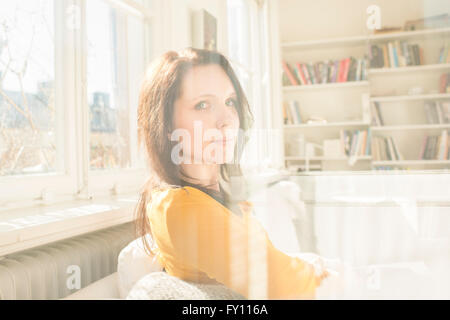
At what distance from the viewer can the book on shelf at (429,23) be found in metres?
0.69

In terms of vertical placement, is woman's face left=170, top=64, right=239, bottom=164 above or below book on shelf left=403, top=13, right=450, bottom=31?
below

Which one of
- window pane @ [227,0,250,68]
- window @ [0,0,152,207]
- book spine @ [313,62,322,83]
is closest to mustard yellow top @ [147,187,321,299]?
window @ [0,0,152,207]

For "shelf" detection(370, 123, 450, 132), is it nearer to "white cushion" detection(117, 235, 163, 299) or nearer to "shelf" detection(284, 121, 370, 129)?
A: "shelf" detection(284, 121, 370, 129)

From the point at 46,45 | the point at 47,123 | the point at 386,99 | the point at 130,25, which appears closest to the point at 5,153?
the point at 47,123

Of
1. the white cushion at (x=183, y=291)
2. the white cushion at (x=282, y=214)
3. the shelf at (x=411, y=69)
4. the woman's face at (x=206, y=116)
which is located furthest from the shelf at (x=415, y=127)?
the white cushion at (x=183, y=291)

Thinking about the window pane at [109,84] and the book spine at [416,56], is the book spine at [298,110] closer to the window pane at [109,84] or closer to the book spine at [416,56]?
the book spine at [416,56]

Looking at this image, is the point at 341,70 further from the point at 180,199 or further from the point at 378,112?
the point at 180,199

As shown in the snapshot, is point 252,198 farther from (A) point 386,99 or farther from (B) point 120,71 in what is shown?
(B) point 120,71

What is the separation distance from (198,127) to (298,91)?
1.03 feet

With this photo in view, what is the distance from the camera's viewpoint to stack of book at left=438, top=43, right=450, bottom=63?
2.39ft

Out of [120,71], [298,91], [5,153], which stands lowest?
[5,153]

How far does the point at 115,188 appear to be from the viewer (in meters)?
1.09

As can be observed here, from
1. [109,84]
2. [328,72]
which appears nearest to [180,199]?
[328,72]

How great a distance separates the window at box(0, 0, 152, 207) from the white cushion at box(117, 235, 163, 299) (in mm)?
164
